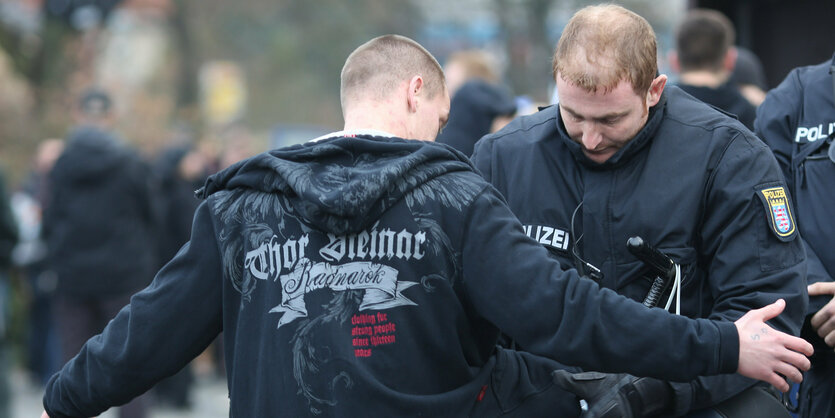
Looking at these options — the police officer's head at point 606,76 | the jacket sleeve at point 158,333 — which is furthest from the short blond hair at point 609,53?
the jacket sleeve at point 158,333

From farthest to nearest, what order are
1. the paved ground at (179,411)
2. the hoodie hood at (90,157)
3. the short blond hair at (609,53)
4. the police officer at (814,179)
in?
the paved ground at (179,411), the hoodie hood at (90,157), the police officer at (814,179), the short blond hair at (609,53)

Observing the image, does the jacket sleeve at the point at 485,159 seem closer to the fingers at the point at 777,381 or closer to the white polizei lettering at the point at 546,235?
the white polizei lettering at the point at 546,235

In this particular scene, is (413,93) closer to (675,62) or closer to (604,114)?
(604,114)

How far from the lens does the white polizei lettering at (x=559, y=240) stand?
11.0ft

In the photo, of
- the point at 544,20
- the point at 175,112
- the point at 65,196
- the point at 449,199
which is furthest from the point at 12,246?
the point at 175,112

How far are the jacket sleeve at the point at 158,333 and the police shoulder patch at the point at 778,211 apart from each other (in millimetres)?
1600

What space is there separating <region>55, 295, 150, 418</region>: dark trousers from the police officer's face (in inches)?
226

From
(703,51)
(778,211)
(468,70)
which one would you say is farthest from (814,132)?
(468,70)

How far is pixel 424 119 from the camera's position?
3.32 m

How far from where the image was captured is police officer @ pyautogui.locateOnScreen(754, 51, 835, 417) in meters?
3.72

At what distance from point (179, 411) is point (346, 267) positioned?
24.6 ft

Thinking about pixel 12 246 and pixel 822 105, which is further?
pixel 12 246

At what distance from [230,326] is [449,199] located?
75cm

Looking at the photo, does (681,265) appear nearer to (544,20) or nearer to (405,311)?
(405,311)
